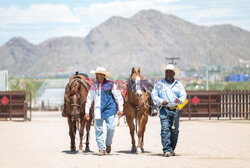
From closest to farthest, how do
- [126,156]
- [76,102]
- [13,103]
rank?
1. [126,156]
2. [76,102]
3. [13,103]

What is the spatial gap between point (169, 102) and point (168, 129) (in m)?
0.65

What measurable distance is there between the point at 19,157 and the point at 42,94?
3260 inches

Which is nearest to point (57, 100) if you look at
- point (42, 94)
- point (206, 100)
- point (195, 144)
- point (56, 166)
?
point (42, 94)

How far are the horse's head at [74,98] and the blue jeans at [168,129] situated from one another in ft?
7.50

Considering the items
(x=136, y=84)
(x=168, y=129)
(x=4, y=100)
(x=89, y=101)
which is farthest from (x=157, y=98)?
(x=4, y=100)

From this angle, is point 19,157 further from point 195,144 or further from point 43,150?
point 195,144

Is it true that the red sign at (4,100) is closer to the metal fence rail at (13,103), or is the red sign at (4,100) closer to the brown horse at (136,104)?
the metal fence rail at (13,103)

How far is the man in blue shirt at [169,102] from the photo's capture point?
40.5ft

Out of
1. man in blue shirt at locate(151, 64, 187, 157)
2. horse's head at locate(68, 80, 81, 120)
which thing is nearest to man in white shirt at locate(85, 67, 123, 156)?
horse's head at locate(68, 80, 81, 120)

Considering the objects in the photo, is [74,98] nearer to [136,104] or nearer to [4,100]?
[136,104]

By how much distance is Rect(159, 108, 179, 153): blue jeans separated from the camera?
12.3 m

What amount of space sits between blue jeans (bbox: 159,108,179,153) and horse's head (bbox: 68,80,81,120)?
2.29m

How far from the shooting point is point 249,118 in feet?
114

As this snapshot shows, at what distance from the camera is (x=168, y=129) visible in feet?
40.6
